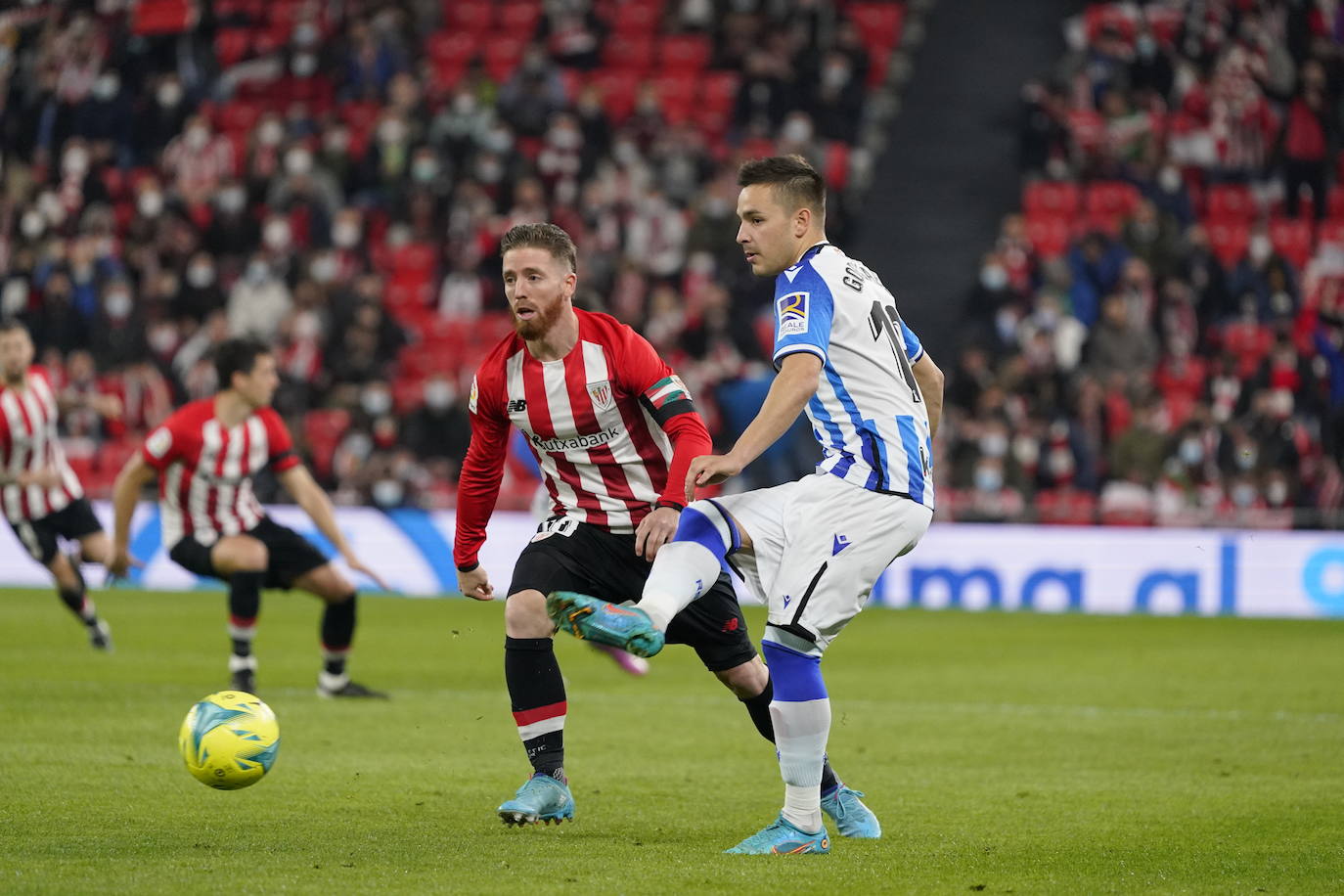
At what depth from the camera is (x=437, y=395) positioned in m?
19.8

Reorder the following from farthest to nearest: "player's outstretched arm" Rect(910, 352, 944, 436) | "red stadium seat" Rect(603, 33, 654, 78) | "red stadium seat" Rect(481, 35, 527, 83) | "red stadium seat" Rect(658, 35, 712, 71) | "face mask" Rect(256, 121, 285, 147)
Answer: "red stadium seat" Rect(481, 35, 527, 83), "red stadium seat" Rect(603, 33, 654, 78), "red stadium seat" Rect(658, 35, 712, 71), "face mask" Rect(256, 121, 285, 147), "player's outstretched arm" Rect(910, 352, 944, 436)

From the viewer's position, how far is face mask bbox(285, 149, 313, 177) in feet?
75.7

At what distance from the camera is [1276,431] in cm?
1817

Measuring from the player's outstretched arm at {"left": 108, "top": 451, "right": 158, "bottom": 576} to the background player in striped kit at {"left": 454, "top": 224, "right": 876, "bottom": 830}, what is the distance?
14.2ft

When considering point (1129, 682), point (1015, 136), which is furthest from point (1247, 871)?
point (1015, 136)

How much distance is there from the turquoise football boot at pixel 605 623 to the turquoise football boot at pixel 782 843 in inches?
31.8

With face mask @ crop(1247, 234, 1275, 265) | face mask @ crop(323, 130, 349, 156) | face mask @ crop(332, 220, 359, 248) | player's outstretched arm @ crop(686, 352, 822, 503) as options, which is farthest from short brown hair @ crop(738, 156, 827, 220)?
face mask @ crop(323, 130, 349, 156)

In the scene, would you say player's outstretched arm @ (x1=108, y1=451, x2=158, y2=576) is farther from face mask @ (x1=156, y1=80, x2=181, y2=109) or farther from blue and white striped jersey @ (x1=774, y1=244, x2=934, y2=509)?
face mask @ (x1=156, y1=80, x2=181, y2=109)

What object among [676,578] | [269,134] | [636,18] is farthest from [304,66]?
[676,578]

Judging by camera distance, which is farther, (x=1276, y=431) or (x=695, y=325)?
(x=695, y=325)

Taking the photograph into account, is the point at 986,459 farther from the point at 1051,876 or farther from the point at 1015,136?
the point at 1051,876

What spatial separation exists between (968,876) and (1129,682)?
7.04m

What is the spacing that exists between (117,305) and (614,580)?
16.5 m

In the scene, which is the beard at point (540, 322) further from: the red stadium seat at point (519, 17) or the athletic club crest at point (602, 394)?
the red stadium seat at point (519, 17)
